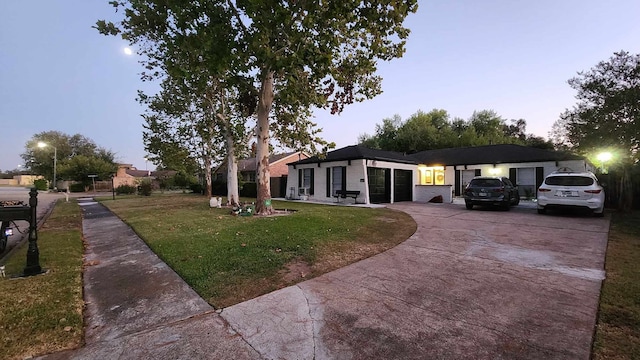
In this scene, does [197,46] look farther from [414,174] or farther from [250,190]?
[250,190]

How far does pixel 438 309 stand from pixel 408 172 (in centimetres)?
1668

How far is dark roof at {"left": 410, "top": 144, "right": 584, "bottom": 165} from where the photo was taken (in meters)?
17.6

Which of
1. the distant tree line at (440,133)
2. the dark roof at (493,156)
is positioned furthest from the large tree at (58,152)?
the dark roof at (493,156)

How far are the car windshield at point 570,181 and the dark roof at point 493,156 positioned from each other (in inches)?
322

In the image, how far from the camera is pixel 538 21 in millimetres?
12133

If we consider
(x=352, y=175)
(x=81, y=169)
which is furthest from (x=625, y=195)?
(x=81, y=169)

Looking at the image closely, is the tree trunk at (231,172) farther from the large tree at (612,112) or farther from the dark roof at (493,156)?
the large tree at (612,112)

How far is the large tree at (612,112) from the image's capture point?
34.0 ft

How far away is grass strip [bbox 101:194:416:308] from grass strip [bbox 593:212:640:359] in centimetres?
328

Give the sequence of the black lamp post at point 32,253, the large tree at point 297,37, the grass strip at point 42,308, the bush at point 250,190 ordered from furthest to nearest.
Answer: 1. the bush at point 250,190
2. the large tree at point 297,37
3. the black lamp post at point 32,253
4. the grass strip at point 42,308

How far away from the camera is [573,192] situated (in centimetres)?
988

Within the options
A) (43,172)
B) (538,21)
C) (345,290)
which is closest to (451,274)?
(345,290)

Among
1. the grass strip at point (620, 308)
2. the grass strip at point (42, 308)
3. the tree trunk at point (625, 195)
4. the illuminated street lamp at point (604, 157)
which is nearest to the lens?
the grass strip at point (620, 308)

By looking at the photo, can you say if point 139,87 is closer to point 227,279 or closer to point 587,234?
point 227,279
